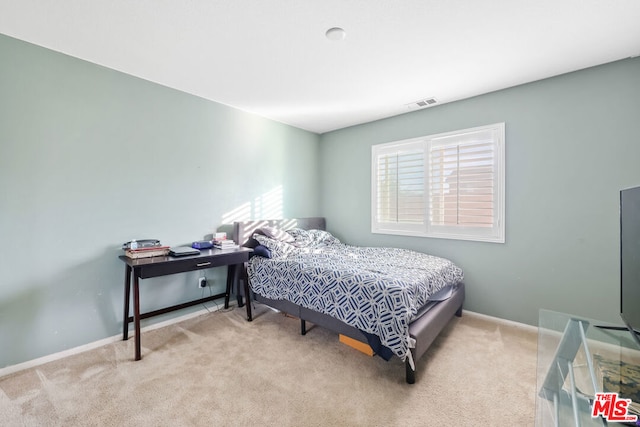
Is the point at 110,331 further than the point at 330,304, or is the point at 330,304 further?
the point at 110,331

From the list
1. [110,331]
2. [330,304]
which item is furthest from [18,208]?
[330,304]

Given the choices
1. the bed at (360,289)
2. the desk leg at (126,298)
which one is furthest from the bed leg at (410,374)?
the desk leg at (126,298)

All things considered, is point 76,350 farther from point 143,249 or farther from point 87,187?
point 87,187

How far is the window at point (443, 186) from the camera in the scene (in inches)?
112

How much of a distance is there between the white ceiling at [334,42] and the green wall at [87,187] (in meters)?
0.24

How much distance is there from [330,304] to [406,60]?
7.31 ft

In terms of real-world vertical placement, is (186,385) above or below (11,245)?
below

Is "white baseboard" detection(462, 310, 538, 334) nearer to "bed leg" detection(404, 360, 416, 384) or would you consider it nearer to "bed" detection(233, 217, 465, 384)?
"bed" detection(233, 217, 465, 384)

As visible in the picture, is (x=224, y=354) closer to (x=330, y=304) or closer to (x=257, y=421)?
(x=257, y=421)

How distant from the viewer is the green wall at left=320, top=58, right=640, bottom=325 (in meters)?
2.27

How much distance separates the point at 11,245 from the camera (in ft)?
6.41

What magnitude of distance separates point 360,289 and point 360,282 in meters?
0.06

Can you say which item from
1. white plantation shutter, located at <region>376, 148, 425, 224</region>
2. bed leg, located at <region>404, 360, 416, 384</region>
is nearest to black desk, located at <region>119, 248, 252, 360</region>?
bed leg, located at <region>404, 360, 416, 384</region>

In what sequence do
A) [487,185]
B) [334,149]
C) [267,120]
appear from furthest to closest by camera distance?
[334,149]
[267,120]
[487,185]
